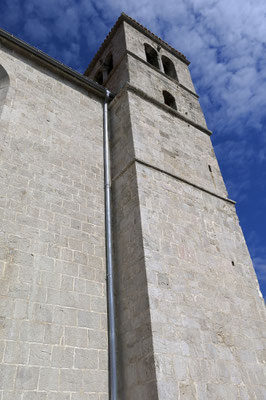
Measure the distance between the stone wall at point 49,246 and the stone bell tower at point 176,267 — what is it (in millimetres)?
445

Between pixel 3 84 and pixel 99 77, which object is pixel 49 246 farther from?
pixel 99 77

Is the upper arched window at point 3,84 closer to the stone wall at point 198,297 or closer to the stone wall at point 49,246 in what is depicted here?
the stone wall at point 49,246

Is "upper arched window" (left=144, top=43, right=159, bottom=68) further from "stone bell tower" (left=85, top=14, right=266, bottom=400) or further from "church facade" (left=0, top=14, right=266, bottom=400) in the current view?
"church facade" (left=0, top=14, right=266, bottom=400)

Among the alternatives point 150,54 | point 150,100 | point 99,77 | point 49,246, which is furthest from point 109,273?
point 150,54

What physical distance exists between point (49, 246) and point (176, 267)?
6.31 ft

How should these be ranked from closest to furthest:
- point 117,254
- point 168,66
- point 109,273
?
1. point 109,273
2. point 117,254
3. point 168,66

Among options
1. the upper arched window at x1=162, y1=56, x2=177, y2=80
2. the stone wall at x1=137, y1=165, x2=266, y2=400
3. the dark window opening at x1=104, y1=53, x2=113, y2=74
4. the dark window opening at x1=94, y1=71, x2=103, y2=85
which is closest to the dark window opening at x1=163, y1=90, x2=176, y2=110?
the upper arched window at x1=162, y1=56, x2=177, y2=80

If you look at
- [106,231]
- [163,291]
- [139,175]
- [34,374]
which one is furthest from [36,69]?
[34,374]

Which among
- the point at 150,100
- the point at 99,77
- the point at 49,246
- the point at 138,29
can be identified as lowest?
the point at 49,246

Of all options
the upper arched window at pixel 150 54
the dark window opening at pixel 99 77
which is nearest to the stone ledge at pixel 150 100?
the upper arched window at pixel 150 54

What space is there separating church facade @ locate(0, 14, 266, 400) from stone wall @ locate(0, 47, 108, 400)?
2cm

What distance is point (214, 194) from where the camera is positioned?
7047 mm

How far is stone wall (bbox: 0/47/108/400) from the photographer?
3.98 metres

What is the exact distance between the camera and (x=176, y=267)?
17.0 ft
